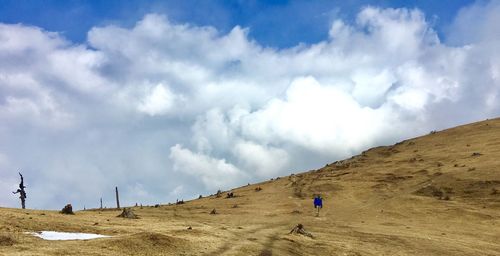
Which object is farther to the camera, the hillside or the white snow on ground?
the hillside

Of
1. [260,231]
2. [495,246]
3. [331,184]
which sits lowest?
[495,246]

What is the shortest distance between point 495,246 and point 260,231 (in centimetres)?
1493

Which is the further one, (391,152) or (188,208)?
(391,152)

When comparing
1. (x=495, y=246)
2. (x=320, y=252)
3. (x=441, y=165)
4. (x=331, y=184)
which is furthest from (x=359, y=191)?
(x=320, y=252)

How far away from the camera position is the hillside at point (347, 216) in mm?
21859

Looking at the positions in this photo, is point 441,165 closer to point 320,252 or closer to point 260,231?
point 260,231

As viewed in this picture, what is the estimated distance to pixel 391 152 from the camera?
7425 cm

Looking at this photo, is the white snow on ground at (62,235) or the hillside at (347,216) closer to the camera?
the white snow on ground at (62,235)

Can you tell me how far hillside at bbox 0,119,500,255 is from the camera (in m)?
21.9

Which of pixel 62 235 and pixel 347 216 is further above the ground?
Answer: pixel 62 235

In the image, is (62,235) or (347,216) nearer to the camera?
(62,235)

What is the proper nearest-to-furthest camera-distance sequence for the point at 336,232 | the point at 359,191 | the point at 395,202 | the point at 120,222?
the point at 120,222 < the point at 336,232 < the point at 395,202 < the point at 359,191

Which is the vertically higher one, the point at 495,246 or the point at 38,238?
the point at 38,238

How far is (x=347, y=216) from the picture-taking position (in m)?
41.7
